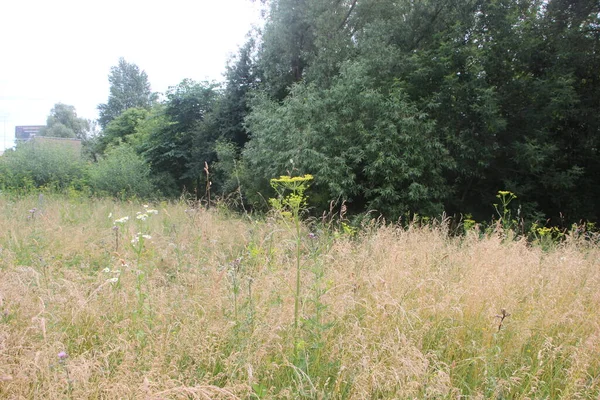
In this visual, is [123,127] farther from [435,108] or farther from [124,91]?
[435,108]

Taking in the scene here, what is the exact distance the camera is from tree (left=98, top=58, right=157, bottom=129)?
45.5 m

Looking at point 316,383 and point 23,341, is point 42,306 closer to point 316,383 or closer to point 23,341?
point 23,341

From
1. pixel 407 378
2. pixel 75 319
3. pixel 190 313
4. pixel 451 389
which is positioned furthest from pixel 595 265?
pixel 75 319

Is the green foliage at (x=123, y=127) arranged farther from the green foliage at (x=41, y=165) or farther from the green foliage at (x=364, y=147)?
the green foliage at (x=364, y=147)

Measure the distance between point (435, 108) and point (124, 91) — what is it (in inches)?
1852

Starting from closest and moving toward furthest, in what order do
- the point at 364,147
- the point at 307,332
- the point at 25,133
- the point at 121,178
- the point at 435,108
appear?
the point at 307,332, the point at 364,147, the point at 435,108, the point at 121,178, the point at 25,133

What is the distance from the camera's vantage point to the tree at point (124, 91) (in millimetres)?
45469

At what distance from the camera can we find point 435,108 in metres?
9.66

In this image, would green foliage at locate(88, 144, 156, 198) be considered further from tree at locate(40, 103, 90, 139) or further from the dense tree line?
tree at locate(40, 103, 90, 139)

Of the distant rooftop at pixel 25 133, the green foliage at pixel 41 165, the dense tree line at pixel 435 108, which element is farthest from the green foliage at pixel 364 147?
the distant rooftop at pixel 25 133

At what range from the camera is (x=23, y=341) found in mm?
1820

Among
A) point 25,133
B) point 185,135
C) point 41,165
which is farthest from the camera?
point 25,133

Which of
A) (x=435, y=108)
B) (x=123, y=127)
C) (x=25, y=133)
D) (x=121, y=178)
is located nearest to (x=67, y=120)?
(x=25, y=133)

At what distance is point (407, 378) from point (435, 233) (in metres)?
2.71
